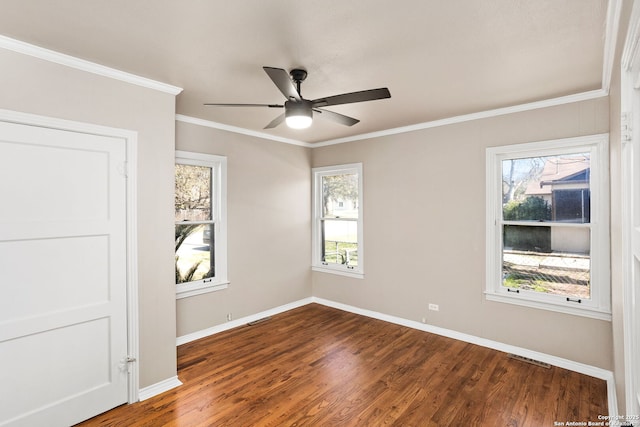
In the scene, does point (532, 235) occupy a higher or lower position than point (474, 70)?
lower

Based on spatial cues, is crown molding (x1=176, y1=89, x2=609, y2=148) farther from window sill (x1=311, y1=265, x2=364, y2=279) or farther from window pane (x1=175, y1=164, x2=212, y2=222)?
window sill (x1=311, y1=265, x2=364, y2=279)

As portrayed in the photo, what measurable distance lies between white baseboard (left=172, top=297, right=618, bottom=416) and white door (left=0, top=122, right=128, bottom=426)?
1.38 meters

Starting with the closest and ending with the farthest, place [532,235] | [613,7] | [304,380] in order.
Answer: [613,7]
[304,380]
[532,235]

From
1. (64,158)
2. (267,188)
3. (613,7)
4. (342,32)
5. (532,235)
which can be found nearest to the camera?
(613,7)

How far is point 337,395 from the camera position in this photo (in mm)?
2705

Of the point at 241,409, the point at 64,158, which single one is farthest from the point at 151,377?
the point at 64,158

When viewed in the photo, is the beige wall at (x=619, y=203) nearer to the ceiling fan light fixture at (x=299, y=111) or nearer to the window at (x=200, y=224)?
the ceiling fan light fixture at (x=299, y=111)

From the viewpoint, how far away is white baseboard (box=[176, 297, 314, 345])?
380cm

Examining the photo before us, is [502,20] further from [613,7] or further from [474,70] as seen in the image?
[474,70]

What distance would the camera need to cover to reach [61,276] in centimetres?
228

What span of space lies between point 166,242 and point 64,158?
0.95m

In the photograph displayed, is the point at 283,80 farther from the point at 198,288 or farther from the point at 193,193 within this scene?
the point at 198,288

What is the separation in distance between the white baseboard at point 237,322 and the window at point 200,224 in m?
0.49

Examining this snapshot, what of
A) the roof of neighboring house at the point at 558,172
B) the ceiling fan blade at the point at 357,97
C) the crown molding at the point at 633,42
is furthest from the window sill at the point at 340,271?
the crown molding at the point at 633,42
